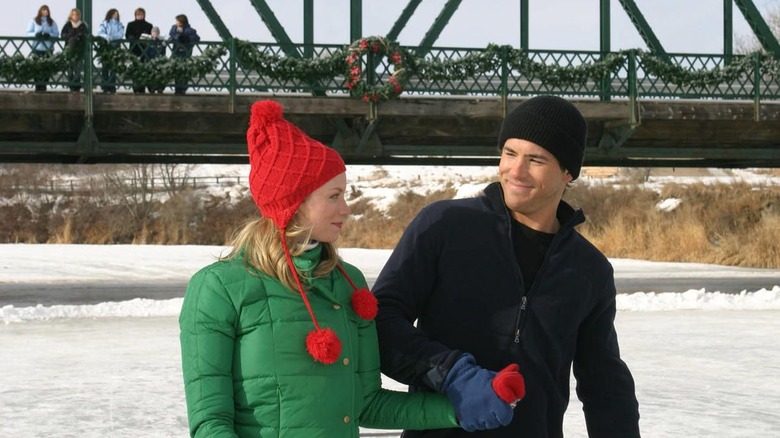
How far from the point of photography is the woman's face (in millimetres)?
3107

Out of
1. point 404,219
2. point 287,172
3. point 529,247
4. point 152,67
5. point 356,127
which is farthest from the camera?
point 404,219

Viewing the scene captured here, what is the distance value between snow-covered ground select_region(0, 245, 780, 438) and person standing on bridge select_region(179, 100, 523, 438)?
12.4ft

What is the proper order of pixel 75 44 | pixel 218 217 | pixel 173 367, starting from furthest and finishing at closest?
pixel 218 217, pixel 75 44, pixel 173 367

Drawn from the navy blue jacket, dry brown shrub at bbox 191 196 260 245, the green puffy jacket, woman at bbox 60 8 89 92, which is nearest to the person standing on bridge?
the green puffy jacket

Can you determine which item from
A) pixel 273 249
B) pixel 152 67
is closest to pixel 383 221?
pixel 152 67

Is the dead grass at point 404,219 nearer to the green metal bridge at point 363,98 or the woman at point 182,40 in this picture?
the green metal bridge at point 363,98

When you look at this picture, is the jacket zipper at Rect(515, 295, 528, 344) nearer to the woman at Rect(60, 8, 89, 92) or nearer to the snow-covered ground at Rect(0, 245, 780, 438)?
the snow-covered ground at Rect(0, 245, 780, 438)

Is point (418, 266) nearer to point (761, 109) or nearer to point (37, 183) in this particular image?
point (761, 109)

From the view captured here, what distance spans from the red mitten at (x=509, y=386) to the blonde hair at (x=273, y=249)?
0.55 m

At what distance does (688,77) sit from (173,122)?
28.9 ft

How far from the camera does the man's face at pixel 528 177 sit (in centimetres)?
329

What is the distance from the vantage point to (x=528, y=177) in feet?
10.8

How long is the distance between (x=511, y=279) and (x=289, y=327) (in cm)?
69

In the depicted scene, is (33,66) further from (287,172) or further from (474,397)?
(474,397)
